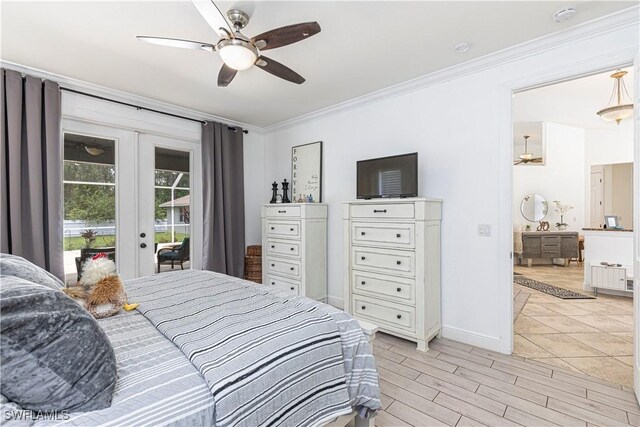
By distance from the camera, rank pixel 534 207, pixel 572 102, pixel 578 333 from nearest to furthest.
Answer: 1. pixel 578 333
2. pixel 572 102
3. pixel 534 207

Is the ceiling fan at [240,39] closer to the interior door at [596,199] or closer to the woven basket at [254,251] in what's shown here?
the woven basket at [254,251]

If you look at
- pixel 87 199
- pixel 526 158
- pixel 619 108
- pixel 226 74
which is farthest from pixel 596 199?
pixel 87 199

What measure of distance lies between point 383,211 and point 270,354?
78.5 inches

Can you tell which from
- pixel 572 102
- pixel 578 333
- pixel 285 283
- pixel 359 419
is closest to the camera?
pixel 359 419

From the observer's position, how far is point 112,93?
3.30 metres

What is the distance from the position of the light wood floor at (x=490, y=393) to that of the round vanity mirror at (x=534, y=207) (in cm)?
591

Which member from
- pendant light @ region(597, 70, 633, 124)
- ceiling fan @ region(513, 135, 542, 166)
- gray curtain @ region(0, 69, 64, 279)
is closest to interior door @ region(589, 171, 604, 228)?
ceiling fan @ region(513, 135, 542, 166)

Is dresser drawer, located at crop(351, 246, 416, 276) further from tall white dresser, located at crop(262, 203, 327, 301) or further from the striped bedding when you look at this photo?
the striped bedding

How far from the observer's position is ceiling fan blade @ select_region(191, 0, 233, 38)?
153cm

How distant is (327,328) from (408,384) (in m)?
1.16

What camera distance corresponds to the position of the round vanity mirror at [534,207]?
7.11m

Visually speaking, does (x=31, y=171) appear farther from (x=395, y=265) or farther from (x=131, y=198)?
(x=395, y=265)

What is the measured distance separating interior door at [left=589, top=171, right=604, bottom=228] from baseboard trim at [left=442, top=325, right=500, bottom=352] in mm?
6668

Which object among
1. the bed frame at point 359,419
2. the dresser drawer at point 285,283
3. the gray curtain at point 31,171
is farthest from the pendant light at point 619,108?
the gray curtain at point 31,171
